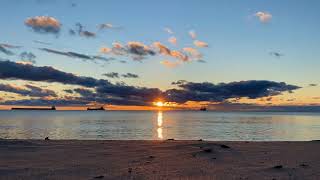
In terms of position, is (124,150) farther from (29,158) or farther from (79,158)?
(29,158)

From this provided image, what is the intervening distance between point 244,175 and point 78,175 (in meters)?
6.48

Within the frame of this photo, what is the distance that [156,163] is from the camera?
1695 centimetres

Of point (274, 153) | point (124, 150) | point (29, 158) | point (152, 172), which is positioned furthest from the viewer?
point (124, 150)

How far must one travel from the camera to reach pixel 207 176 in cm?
1418

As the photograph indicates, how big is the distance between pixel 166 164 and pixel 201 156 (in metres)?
3.15

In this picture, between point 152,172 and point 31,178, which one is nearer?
point 31,178

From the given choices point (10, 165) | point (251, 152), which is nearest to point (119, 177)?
point (10, 165)

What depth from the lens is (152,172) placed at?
14.8 metres

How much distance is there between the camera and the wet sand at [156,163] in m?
14.4

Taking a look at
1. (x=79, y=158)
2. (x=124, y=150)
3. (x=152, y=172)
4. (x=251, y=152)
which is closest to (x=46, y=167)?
(x=79, y=158)

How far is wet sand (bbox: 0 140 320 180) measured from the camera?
14.4m

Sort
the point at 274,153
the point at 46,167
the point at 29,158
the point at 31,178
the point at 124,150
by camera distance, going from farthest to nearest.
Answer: the point at 124,150, the point at 274,153, the point at 29,158, the point at 46,167, the point at 31,178

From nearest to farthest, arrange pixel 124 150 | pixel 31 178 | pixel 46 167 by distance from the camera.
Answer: pixel 31 178 < pixel 46 167 < pixel 124 150

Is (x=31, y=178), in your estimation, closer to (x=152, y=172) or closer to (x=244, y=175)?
(x=152, y=172)
